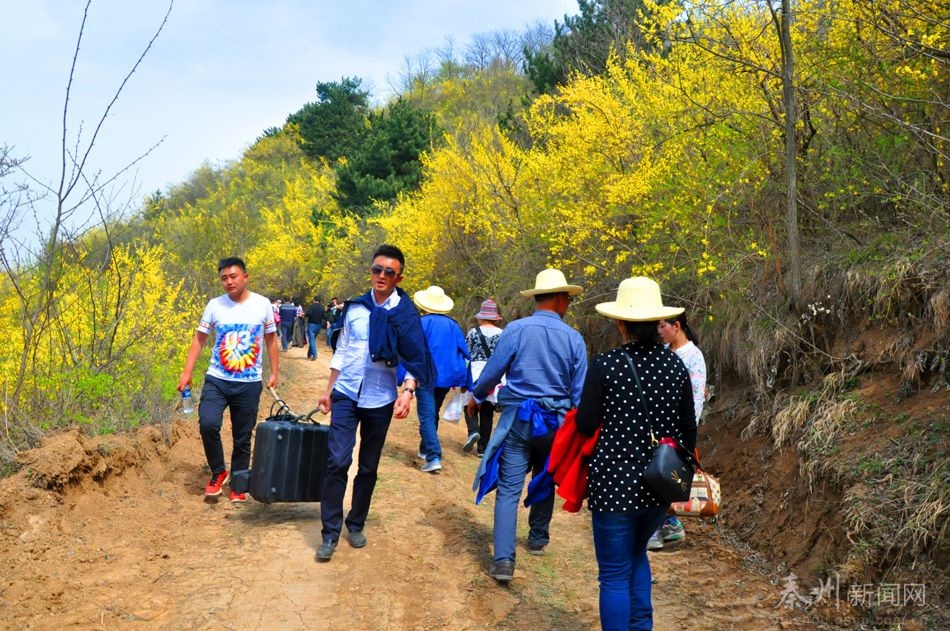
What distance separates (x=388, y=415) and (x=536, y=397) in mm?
1089

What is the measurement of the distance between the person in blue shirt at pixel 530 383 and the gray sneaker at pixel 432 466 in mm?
2954

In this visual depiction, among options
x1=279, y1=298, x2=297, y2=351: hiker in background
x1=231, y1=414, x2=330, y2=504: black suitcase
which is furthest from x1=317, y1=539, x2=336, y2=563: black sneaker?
x1=279, y1=298, x2=297, y2=351: hiker in background

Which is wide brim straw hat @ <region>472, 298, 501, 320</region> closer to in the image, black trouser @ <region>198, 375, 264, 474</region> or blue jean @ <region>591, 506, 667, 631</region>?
black trouser @ <region>198, 375, 264, 474</region>

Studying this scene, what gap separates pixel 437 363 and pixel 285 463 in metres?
3.10

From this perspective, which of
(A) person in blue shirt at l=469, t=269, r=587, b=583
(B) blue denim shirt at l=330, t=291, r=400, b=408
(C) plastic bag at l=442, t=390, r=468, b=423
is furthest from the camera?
(C) plastic bag at l=442, t=390, r=468, b=423

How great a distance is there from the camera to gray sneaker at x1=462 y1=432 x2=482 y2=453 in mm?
9594

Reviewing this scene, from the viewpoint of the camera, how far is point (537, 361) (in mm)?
5207

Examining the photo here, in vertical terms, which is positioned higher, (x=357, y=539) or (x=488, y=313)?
(x=488, y=313)

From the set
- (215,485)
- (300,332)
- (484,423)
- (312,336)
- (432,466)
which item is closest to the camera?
(215,485)

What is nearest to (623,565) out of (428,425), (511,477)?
(511,477)

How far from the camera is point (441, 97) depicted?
5634 cm

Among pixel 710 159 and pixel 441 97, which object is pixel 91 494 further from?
pixel 441 97

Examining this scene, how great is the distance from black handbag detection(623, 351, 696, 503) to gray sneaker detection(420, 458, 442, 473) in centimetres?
483

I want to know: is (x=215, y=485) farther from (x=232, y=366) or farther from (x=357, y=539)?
(x=357, y=539)
